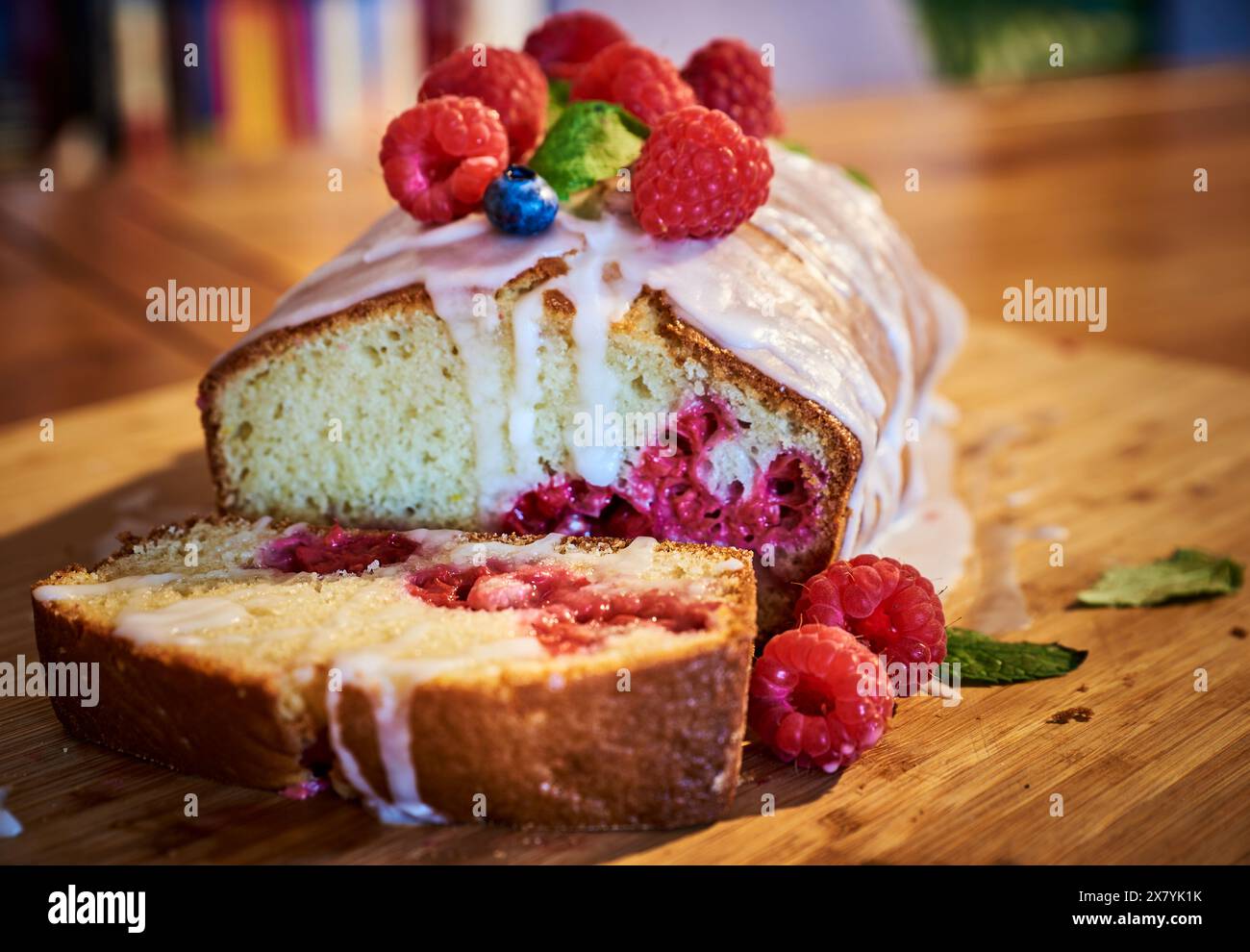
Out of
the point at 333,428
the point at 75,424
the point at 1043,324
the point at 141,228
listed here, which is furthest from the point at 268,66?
the point at 333,428

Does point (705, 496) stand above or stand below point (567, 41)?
below

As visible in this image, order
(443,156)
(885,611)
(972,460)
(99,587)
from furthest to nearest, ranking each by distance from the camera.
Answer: (972,460), (443,156), (885,611), (99,587)

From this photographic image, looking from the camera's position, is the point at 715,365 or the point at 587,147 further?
the point at 587,147

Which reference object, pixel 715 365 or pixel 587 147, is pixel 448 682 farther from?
pixel 587 147

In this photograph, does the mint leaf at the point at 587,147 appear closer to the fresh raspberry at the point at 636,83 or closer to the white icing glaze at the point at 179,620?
the fresh raspberry at the point at 636,83

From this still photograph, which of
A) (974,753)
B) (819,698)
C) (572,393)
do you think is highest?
(572,393)

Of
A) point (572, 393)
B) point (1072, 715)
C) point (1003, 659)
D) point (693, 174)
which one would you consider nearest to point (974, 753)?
→ point (1072, 715)

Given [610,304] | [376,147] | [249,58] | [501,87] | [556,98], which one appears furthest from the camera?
[249,58]

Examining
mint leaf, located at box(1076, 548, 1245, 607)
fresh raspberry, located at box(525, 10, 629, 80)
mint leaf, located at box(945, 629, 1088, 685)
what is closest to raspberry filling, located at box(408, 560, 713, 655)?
mint leaf, located at box(945, 629, 1088, 685)

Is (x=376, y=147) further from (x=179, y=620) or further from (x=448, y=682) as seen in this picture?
(x=448, y=682)
